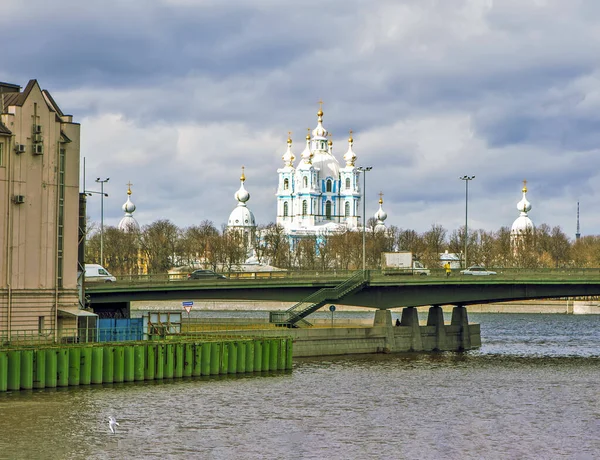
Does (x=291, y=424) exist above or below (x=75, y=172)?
below

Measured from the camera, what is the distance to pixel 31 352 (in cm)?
6794

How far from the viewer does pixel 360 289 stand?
349 ft

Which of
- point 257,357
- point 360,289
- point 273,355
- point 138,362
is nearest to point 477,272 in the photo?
point 360,289

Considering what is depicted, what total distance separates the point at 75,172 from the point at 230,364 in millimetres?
15182

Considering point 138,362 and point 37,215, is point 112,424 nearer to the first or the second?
point 138,362

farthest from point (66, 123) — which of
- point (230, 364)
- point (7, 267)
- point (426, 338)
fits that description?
point (426, 338)

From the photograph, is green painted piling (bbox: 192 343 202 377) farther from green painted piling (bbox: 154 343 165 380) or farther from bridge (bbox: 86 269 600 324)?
bridge (bbox: 86 269 600 324)

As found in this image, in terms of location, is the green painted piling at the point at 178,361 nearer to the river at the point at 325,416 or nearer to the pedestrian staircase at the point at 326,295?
the river at the point at 325,416

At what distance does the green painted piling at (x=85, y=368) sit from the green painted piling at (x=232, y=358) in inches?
454

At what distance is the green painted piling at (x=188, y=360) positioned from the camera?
7675 centimetres

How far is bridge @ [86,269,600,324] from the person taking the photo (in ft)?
338

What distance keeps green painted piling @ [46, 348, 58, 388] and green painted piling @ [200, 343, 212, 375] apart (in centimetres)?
1133

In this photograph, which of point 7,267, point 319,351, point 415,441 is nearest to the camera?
point 415,441

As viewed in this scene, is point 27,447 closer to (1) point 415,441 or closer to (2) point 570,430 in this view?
(1) point 415,441
